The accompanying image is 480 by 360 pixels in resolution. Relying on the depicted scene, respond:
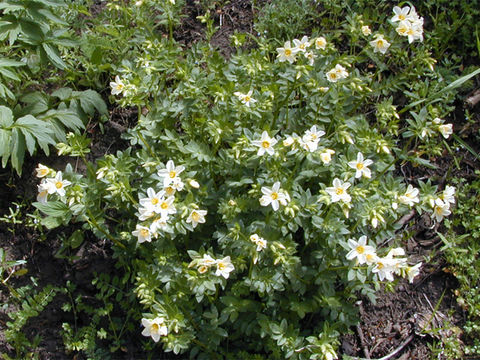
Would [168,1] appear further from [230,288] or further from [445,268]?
[445,268]

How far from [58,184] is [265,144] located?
1420 mm

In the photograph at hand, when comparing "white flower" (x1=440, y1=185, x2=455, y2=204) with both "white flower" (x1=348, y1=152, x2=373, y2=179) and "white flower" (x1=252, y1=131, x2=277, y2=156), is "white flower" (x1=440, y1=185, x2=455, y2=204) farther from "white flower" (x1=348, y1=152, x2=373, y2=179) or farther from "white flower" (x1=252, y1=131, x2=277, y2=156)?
"white flower" (x1=252, y1=131, x2=277, y2=156)

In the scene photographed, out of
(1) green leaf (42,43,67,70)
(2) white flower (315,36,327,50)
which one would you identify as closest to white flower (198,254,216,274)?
(2) white flower (315,36,327,50)

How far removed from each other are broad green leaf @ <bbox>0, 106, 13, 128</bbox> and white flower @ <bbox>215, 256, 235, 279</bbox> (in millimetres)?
2165

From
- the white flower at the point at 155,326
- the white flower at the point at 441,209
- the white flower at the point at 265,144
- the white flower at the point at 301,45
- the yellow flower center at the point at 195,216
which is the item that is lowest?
the white flower at the point at 155,326

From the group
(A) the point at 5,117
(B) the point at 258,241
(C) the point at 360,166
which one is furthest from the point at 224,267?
(A) the point at 5,117

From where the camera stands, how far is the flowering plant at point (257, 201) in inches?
125

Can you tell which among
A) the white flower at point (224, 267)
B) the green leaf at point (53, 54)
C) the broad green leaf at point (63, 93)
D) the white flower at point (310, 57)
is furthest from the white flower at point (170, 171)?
the broad green leaf at point (63, 93)

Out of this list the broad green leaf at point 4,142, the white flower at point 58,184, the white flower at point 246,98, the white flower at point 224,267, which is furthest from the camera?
the broad green leaf at point 4,142

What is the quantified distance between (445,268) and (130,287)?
9.02 feet

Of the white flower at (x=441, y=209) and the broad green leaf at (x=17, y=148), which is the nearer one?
the white flower at (x=441, y=209)

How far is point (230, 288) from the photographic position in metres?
3.62

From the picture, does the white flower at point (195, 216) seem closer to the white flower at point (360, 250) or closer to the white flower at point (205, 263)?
the white flower at point (205, 263)

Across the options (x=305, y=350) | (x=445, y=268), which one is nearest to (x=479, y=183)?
(x=445, y=268)
